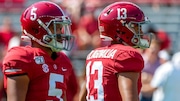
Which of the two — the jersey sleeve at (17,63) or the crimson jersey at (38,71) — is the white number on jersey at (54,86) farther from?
the jersey sleeve at (17,63)

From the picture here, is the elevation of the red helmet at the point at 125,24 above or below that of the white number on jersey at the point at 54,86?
above

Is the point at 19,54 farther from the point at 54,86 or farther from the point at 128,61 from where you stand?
the point at 128,61

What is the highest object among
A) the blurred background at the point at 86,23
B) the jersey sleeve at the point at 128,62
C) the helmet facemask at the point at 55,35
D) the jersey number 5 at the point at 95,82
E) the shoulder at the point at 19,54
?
the helmet facemask at the point at 55,35

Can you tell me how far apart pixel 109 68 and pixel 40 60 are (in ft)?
1.63

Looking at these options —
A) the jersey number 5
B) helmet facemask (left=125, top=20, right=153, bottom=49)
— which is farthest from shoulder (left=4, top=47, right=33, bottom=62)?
helmet facemask (left=125, top=20, right=153, bottom=49)

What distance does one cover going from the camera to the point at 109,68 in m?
5.02

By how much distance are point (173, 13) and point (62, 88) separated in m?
7.84

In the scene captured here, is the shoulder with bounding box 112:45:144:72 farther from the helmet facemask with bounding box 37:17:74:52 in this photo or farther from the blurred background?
the blurred background

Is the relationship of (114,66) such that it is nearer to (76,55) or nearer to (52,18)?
(52,18)

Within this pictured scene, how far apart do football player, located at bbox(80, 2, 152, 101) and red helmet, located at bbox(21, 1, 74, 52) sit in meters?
0.31

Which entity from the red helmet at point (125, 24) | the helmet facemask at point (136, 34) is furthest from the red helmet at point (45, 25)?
the helmet facemask at point (136, 34)

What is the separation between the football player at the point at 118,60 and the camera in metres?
4.90

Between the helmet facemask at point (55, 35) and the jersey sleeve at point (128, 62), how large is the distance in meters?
0.43

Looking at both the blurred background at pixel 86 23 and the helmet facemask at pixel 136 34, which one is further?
the blurred background at pixel 86 23
